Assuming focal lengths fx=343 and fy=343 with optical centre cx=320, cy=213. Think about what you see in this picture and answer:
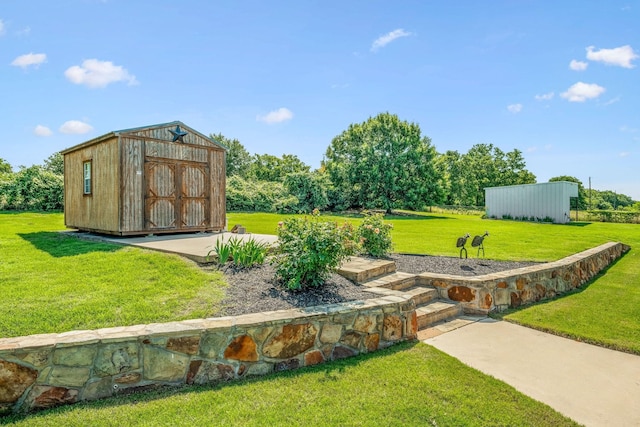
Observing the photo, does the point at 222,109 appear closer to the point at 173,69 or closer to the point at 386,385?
the point at 173,69

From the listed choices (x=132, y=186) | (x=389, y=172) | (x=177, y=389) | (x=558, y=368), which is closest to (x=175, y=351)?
(x=177, y=389)

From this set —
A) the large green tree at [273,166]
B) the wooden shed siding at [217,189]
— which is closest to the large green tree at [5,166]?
the large green tree at [273,166]

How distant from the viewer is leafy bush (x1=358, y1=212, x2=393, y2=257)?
6430 millimetres

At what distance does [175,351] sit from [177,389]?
29 cm

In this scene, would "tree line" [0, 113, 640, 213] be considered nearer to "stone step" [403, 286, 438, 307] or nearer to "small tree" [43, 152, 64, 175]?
"small tree" [43, 152, 64, 175]

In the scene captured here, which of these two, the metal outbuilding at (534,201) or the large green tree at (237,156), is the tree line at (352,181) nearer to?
the metal outbuilding at (534,201)

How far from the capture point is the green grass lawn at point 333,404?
7.79 feet

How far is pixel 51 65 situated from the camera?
8.50 metres

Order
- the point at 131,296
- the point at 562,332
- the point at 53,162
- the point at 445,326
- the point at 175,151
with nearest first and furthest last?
the point at 131,296, the point at 562,332, the point at 445,326, the point at 175,151, the point at 53,162

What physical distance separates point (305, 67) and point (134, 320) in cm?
977

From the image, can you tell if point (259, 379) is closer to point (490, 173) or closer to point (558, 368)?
point (558, 368)

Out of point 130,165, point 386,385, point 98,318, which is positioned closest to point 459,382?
point 386,385

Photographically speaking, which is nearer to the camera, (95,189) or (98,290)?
(98,290)

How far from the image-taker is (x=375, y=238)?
6449 mm
